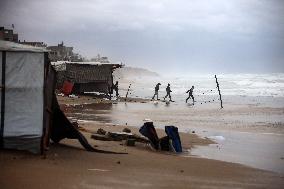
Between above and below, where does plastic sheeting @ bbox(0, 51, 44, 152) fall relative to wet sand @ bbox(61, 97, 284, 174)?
above

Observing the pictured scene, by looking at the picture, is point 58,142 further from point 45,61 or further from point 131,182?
point 131,182

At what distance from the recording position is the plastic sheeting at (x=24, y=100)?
8.41m

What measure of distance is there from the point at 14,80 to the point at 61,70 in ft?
86.7

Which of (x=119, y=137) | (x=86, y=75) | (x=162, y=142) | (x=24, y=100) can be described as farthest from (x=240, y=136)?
(x=86, y=75)

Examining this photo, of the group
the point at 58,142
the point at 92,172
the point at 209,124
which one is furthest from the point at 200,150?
the point at 209,124

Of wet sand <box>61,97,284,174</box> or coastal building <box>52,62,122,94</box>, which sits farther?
coastal building <box>52,62,122,94</box>

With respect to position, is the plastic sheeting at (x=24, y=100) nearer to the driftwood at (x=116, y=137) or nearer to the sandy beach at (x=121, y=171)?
the sandy beach at (x=121, y=171)

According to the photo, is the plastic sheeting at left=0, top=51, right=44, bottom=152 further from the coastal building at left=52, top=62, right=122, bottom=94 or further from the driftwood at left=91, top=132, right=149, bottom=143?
the coastal building at left=52, top=62, right=122, bottom=94

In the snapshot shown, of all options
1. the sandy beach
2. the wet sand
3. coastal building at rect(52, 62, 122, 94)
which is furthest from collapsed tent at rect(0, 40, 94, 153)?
coastal building at rect(52, 62, 122, 94)

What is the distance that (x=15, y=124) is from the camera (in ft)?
28.0

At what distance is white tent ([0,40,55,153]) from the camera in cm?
840

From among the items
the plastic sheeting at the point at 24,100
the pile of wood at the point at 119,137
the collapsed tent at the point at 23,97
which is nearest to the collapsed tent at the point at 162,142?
the pile of wood at the point at 119,137

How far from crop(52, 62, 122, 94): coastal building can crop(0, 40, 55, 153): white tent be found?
26.2 m

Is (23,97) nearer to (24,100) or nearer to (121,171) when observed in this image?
(24,100)
